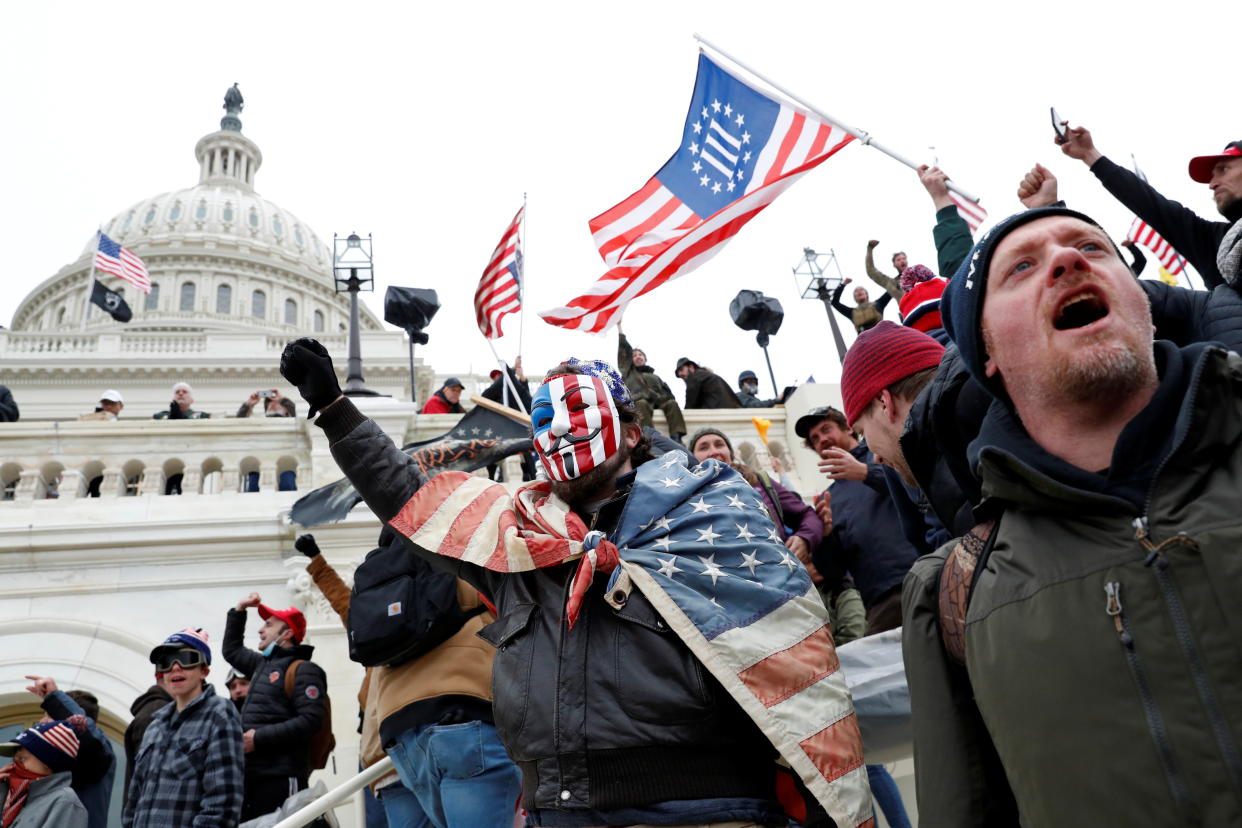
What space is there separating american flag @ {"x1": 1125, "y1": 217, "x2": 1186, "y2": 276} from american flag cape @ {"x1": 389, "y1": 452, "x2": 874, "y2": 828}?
401 inches

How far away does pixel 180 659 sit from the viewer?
5.05m

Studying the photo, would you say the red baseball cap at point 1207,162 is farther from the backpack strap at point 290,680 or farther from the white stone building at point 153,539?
the white stone building at point 153,539

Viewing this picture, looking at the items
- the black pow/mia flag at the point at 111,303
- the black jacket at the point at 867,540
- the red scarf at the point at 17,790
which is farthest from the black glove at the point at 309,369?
the black pow/mia flag at the point at 111,303

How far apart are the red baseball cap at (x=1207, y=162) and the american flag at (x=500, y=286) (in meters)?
7.47

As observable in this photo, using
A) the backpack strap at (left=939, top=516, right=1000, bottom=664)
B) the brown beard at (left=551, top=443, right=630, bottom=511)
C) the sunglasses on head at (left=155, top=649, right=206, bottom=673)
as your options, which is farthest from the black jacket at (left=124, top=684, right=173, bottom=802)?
the backpack strap at (left=939, top=516, right=1000, bottom=664)

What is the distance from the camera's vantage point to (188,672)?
5012mm

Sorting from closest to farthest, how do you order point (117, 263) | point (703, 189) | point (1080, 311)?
point (1080, 311) → point (703, 189) → point (117, 263)

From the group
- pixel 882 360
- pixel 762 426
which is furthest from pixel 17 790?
pixel 762 426

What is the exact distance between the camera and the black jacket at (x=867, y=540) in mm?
3838

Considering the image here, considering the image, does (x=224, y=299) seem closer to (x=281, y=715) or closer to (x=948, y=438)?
(x=281, y=715)

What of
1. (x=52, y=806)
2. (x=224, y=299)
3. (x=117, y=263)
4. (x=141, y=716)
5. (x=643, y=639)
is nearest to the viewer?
(x=643, y=639)

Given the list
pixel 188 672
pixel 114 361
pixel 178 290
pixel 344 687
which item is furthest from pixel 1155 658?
pixel 178 290

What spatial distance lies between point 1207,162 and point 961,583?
1852 mm

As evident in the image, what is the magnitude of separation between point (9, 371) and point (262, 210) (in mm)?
35989
